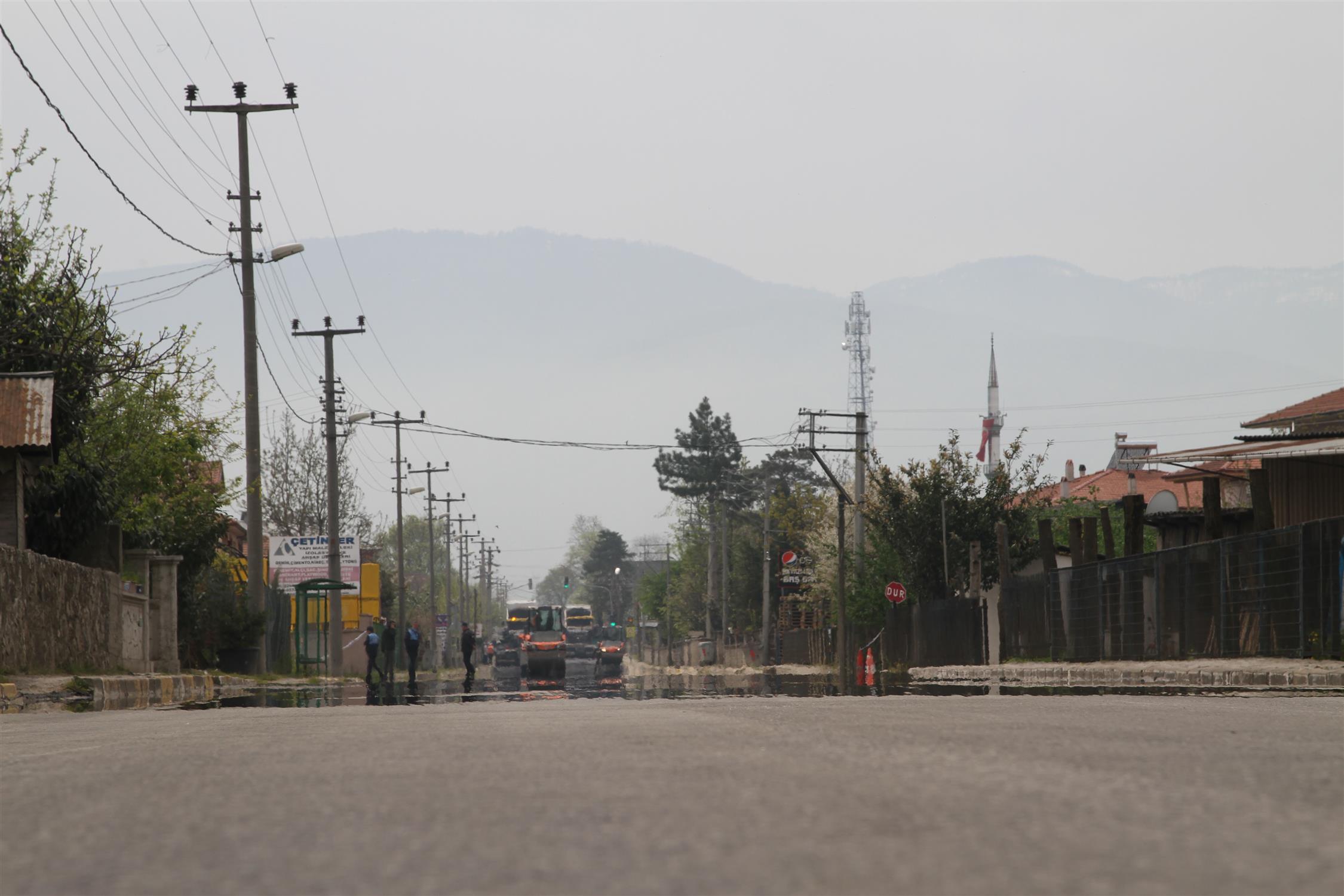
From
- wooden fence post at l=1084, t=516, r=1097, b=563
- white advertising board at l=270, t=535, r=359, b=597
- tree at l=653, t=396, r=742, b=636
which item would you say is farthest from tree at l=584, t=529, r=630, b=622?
wooden fence post at l=1084, t=516, r=1097, b=563

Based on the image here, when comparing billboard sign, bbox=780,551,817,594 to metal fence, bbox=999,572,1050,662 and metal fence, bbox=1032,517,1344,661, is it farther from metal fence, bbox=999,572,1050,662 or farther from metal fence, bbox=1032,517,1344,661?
metal fence, bbox=1032,517,1344,661

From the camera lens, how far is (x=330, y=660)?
4397 centimetres

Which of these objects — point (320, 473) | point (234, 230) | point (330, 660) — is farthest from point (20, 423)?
point (320, 473)

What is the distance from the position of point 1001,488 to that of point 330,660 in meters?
21.1

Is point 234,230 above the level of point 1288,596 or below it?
above

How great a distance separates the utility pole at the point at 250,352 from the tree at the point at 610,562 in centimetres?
14409

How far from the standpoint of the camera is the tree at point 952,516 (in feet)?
144

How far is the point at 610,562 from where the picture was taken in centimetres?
18250

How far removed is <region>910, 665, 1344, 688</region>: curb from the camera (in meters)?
16.3

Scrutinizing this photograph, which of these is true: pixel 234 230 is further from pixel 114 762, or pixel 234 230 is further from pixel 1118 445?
pixel 1118 445

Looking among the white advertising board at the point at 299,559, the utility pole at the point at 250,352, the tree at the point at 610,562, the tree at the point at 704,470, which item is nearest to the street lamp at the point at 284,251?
A: the utility pole at the point at 250,352

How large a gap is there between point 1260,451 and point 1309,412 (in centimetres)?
1017

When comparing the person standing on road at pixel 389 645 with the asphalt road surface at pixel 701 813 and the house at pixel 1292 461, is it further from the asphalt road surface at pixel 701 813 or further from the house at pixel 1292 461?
the asphalt road surface at pixel 701 813

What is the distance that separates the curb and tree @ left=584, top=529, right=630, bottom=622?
149 metres
